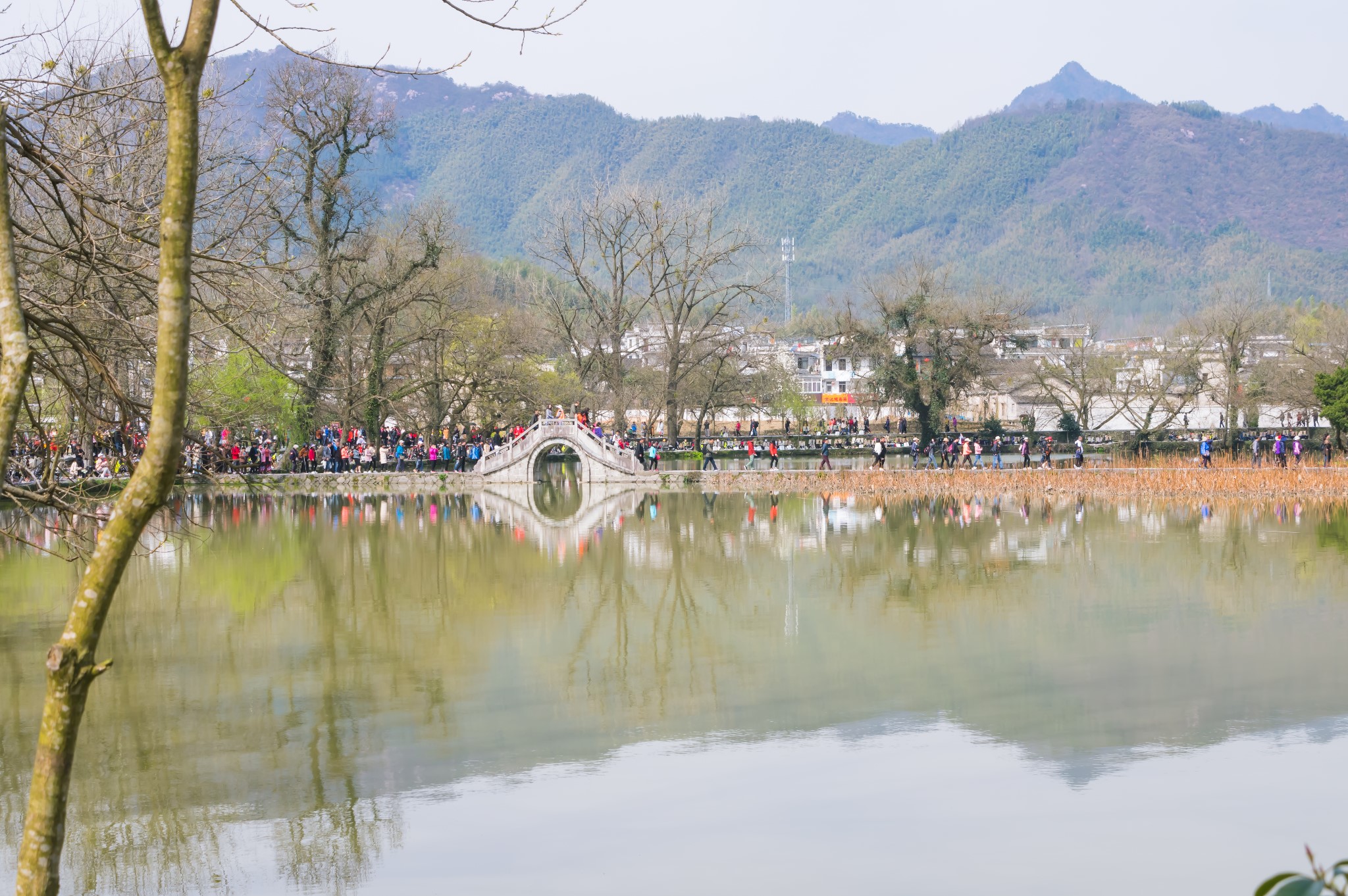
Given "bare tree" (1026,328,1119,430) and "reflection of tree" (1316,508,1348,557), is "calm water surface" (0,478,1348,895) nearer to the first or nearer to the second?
"reflection of tree" (1316,508,1348,557)

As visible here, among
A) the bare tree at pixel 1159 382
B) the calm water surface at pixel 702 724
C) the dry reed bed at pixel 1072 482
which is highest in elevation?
the bare tree at pixel 1159 382

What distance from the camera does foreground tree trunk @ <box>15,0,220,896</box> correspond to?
4.62 metres

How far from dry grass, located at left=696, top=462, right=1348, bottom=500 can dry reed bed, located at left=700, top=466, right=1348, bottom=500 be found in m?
0.02

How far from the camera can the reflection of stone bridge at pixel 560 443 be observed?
44.7 metres

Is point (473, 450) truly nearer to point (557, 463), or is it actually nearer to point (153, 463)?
point (557, 463)

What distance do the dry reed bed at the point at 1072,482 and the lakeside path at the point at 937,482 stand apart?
0.03 meters

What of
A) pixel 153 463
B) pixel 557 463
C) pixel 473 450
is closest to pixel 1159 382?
pixel 557 463

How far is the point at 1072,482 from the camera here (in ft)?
127

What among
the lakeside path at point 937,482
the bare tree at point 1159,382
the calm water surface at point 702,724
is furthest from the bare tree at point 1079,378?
the calm water surface at point 702,724

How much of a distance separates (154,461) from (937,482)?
36.7 meters

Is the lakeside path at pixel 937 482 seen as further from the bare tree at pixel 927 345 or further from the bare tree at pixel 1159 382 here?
the bare tree at pixel 1159 382

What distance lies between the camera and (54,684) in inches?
184

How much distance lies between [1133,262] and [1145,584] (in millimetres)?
170935

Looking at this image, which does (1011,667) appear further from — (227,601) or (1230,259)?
(1230,259)
